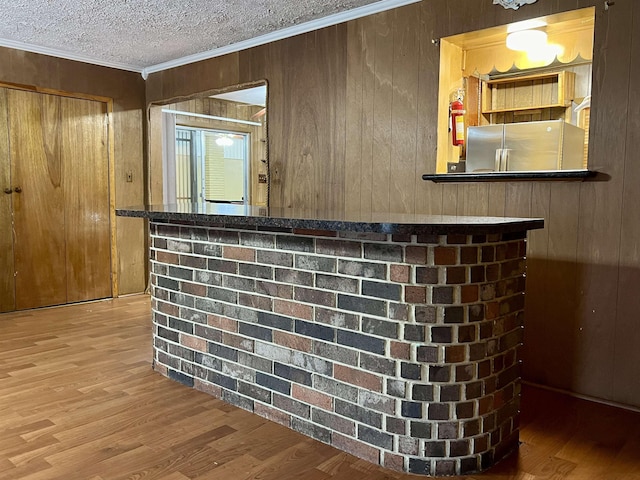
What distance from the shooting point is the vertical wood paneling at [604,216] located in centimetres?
247

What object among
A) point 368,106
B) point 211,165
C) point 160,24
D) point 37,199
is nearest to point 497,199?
point 368,106

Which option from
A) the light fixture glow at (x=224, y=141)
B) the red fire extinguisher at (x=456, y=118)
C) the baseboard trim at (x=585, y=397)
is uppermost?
the light fixture glow at (x=224, y=141)

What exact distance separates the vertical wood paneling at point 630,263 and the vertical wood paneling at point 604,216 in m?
0.02

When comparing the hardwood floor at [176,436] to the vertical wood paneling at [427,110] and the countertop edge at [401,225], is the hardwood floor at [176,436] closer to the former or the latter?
the countertop edge at [401,225]

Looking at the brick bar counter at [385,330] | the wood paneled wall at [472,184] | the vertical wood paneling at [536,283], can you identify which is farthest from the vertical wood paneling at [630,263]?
the brick bar counter at [385,330]

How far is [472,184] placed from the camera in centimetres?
299

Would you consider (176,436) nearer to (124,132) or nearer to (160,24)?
(160,24)

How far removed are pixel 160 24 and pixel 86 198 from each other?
1826mm

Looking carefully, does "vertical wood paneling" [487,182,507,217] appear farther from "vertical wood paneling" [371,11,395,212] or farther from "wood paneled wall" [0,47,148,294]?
"wood paneled wall" [0,47,148,294]

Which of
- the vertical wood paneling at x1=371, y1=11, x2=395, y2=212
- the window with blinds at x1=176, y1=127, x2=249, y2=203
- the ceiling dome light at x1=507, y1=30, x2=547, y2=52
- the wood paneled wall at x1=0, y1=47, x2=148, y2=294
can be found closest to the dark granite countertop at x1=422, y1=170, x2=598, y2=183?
the vertical wood paneling at x1=371, y1=11, x2=395, y2=212

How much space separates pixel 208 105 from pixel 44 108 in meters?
2.46

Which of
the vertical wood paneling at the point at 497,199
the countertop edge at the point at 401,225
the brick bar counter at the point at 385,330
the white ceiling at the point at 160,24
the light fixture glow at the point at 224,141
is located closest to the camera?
the countertop edge at the point at 401,225

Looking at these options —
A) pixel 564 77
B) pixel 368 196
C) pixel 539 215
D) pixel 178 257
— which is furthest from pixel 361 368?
pixel 564 77

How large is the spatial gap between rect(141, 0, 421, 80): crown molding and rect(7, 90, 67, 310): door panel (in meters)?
1.02
